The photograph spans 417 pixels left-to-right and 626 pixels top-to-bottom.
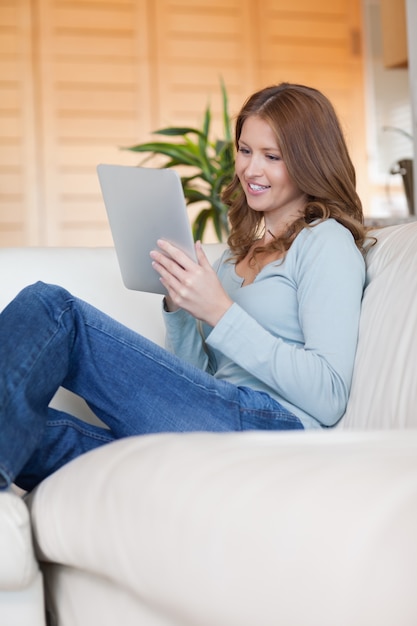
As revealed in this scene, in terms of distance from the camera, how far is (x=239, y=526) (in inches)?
32.2

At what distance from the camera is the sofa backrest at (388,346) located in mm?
1332

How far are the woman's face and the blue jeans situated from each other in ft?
1.28

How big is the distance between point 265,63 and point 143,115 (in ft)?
2.51

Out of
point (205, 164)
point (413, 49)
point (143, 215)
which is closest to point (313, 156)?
point (143, 215)

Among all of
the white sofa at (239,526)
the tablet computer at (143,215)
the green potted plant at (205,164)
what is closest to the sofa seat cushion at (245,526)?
the white sofa at (239,526)

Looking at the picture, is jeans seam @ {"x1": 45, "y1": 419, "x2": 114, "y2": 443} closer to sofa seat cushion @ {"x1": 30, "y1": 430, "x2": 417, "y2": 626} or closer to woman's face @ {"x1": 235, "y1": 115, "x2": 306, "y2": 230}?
sofa seat cushion @ {"x1": 30, "y1": 430, "x2": 417, "y2": 626}

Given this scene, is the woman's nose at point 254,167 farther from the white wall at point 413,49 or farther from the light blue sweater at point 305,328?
the white wall at point 413,49

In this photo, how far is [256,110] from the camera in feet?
5.42

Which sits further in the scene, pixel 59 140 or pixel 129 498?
pixel 59 140

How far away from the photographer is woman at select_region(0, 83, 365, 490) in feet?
4.44

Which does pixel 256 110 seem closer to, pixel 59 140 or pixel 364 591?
pixel 364 591

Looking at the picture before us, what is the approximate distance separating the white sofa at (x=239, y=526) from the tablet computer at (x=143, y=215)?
37cm

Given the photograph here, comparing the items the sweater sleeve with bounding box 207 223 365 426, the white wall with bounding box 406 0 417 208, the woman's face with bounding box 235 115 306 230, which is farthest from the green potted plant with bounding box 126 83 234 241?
the sweater sleeve with bounding box 207 223 365 426

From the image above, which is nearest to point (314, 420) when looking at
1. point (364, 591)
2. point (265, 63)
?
point (364, 591)
